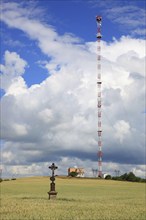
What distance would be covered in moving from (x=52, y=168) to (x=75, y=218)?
28.1 meters

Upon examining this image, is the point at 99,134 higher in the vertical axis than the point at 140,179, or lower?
higher

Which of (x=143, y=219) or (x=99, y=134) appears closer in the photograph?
(x=143, y=219)

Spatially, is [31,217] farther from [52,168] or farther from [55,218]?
[52,168]

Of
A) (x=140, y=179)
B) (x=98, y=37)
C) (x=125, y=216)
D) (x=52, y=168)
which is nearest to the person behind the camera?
(x=125, y=216)

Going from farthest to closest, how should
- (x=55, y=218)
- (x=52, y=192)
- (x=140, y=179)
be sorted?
1. (x=140, y=179)
2. (x=52, y=192)
3. (x=55, y=218)

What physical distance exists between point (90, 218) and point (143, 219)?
10.4ft

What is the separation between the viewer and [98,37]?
10431cm

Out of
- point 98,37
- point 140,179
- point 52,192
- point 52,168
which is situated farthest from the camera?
point 140,179

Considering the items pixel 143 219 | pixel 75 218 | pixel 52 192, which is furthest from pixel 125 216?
pixel 52 192

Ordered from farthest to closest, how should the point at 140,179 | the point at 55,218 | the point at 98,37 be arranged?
the point at 140,179, the point at 98,37, the point at 55,218

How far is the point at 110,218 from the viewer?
25328 mm

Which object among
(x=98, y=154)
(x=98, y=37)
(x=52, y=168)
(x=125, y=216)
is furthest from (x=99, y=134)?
(x=125, y=216)

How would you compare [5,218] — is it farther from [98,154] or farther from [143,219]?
[98,154]

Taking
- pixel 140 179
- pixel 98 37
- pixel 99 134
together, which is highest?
pixel 98 37
